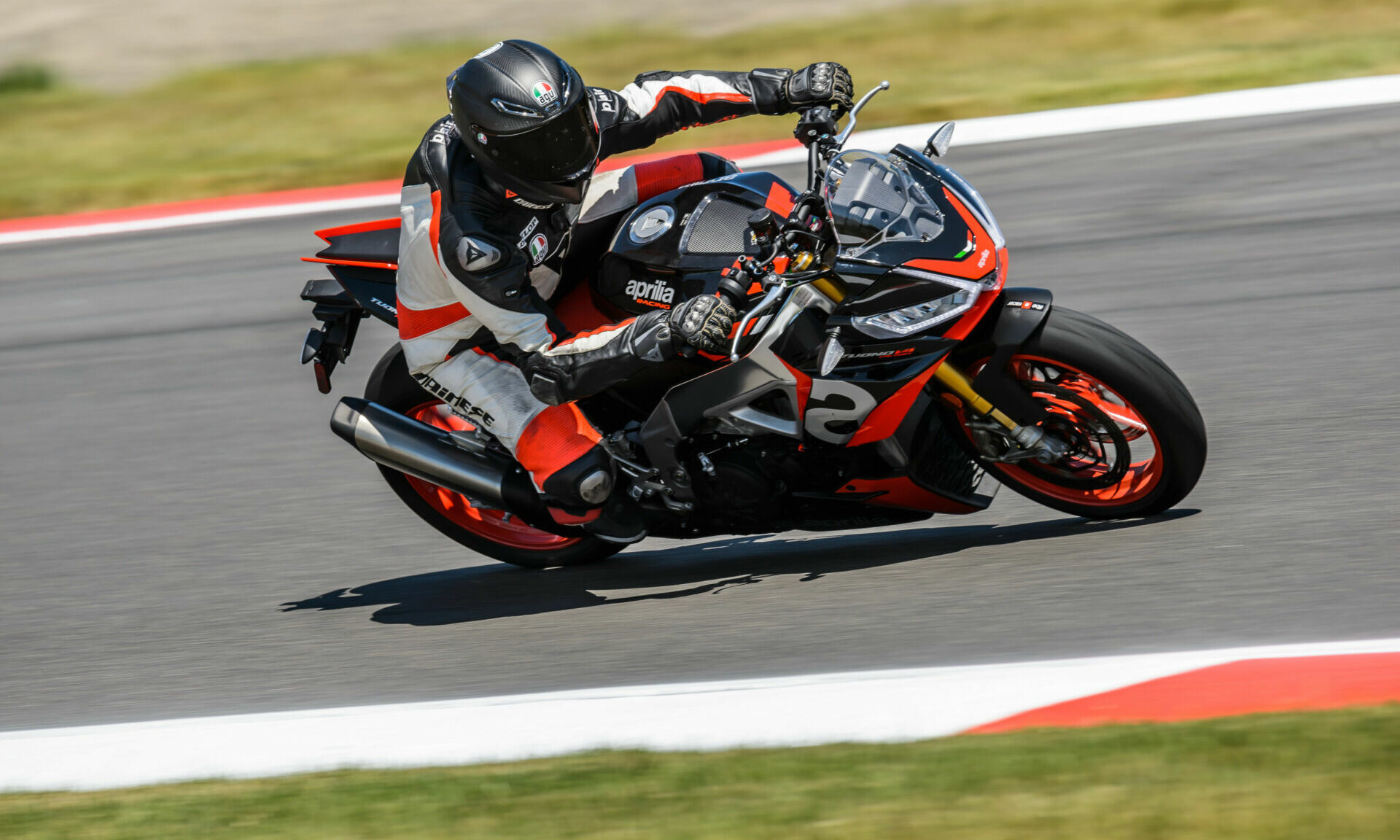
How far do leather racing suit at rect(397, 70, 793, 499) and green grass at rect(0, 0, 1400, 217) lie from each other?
21.6ft

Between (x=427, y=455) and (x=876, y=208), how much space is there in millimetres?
1592

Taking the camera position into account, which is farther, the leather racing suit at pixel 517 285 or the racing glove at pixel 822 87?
the racing glove at pixel 822 87

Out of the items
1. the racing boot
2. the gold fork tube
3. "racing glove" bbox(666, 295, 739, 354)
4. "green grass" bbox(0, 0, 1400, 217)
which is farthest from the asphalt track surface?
"green grass" bbox(0, 0, 1400, 217)

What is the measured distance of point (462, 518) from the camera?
5.27m

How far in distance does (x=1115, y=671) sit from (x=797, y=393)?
1.15 m

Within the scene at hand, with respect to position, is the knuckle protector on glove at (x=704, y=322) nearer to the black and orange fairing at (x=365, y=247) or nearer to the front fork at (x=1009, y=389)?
the front fork at (x=1009, y=389)

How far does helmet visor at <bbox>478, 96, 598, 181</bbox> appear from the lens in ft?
13.5

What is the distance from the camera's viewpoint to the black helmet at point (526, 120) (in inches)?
161

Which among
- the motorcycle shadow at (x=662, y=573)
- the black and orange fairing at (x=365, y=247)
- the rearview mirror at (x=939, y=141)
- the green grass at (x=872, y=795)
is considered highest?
the black and orange fairing at (x=365, y=247)

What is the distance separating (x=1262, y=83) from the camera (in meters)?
10.5

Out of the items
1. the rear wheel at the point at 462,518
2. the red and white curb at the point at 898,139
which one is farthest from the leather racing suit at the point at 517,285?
the red and white curb at the point at 898,139

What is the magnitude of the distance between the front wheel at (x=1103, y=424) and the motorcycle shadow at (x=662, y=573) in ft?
0.45

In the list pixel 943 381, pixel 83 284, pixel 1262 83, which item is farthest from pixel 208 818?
pixel 1262 83

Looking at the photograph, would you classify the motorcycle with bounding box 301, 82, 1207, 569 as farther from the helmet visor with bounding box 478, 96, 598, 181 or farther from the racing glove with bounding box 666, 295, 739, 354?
the helmet visor with bounding box 478, 96, 598, 181
